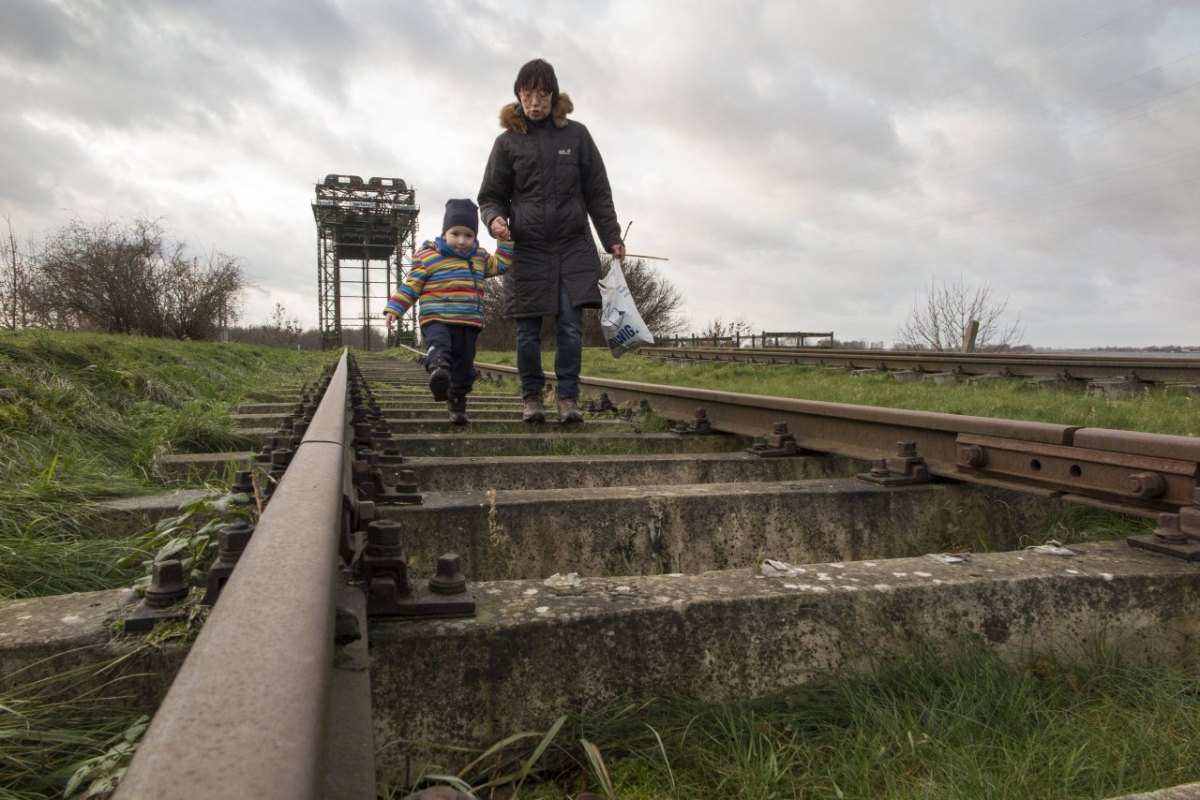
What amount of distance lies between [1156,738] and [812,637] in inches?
22.9

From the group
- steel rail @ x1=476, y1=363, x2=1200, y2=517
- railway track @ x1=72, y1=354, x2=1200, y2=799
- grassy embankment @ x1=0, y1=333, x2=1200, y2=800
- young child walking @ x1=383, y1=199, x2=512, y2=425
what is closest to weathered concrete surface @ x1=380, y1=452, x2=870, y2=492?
railway track @ x1=72, y1=354, x2=1200, y2=799

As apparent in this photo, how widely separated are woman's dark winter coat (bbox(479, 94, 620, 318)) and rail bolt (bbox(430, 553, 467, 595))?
3.67 m

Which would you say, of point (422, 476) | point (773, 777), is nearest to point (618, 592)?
point (773, 777)

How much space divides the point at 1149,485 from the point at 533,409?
3423mm

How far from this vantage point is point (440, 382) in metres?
5.00

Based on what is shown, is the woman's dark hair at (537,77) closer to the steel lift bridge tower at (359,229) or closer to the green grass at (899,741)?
the green grass at (899,741)

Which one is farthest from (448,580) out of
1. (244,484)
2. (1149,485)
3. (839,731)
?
(1149,485)

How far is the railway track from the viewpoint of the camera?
2.37 feet

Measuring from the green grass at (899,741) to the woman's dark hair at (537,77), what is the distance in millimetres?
4168

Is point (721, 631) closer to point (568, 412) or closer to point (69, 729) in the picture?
point (69, 729)

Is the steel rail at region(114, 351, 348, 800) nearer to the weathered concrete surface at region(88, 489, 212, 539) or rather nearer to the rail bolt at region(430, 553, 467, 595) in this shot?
the rail bolt at region(430, 553, 467, 595)

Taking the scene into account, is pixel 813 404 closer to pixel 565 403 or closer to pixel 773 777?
pixel 565 403

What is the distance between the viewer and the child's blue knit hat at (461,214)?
Answer: 5.45 m

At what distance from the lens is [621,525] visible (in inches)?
94.0
